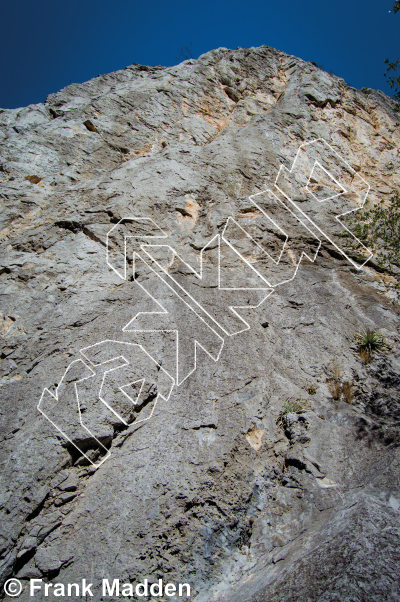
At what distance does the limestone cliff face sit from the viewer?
3.19 m

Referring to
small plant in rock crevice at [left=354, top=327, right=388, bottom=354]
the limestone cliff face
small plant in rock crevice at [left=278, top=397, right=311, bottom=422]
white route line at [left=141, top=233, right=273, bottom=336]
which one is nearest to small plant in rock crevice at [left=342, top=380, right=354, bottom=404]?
the limestone cliff face

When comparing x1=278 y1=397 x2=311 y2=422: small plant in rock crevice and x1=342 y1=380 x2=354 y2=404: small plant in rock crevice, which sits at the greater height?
x1=278 y1=397 x2=311 y2=422: small plant in rock crevice

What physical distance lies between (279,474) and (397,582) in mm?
1613

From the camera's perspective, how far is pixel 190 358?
184 inches

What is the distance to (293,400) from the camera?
14.3 ft

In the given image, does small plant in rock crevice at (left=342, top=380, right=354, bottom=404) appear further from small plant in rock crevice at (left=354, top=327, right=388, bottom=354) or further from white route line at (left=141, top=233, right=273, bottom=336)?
white route line at (left=141, top=233, right=273, bottom=336)

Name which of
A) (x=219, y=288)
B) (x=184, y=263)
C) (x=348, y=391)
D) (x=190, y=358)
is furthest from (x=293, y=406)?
(x=184, y=263)

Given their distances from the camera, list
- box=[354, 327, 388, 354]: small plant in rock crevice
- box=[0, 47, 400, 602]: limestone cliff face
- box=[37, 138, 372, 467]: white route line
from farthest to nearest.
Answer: box=[354, 327, 388, 354]: small plant in rock crevice → box=[37, 138, 372, 467]: white route line → box=[0, 47, 400, 602]: limestone cliff face

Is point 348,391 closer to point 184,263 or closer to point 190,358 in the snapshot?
point 190,358

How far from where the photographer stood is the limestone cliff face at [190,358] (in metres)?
3.19

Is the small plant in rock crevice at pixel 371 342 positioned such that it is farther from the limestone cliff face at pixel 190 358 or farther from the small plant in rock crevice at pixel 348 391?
the small plant in rock crevice at pixel 348 391

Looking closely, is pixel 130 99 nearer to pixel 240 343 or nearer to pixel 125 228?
pixel 125 228

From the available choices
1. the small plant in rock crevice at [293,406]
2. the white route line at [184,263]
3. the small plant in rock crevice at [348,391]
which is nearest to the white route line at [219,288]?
the white route line at [184,263]

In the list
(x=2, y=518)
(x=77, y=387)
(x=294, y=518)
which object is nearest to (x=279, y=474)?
(x=294, y=518)
